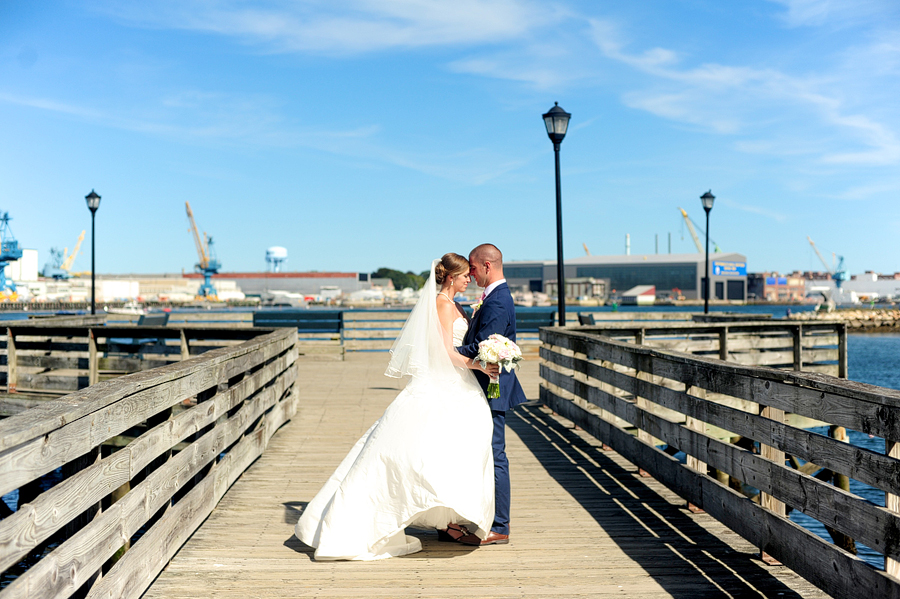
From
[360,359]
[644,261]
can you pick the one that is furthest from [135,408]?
[644,261]

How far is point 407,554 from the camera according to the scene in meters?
5.05


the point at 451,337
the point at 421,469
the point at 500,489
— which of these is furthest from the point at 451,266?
the point at 500,489

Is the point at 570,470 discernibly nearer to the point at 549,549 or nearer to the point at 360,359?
the point at 549,549

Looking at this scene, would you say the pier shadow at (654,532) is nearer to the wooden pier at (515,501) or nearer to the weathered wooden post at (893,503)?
the wooden pier at (515,501)

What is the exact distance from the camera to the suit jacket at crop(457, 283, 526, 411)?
5.23 m

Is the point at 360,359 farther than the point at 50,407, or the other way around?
the point at 360,359

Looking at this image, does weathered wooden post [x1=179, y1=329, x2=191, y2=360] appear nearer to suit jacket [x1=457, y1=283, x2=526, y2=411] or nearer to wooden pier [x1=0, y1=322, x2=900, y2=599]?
wooden pier [x1=0, y1=322, x2=900, y2=599]

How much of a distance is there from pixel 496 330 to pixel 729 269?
18962 cm

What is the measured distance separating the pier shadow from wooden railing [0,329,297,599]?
9.84 ft

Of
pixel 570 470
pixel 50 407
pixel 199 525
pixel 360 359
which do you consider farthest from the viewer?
pixel 360 359

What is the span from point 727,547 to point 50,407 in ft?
13.8

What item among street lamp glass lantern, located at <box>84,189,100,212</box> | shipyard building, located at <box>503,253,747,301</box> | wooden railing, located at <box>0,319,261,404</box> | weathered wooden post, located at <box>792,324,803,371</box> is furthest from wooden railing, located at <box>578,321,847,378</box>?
shipyard building, located at <box>503,253,747,301</box>

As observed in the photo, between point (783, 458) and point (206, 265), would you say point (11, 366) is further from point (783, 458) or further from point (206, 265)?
point (206, 265)

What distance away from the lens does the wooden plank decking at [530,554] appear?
436 cm
